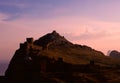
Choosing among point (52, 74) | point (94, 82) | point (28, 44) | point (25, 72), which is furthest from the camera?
point (28, 44)

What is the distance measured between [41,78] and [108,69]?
3418 centimetres

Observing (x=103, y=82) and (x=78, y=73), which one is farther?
(x=78, y=73)

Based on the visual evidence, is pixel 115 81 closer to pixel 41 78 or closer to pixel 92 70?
pixel 92 70

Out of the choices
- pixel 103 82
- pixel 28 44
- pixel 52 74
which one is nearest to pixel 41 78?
pixel 52 74

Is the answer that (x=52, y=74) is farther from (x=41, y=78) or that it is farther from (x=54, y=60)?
(x=54, y=60)

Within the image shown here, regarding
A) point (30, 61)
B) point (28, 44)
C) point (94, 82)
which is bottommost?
point (94, 82)

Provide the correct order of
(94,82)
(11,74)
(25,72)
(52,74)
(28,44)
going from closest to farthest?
(94,82), (52,74), (25,72), (11,74), (28,44)

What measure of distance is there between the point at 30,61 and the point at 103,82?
132ft

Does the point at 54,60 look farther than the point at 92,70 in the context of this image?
Yes

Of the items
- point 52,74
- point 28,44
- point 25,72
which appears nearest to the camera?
point 52,74

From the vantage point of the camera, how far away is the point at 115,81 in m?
132

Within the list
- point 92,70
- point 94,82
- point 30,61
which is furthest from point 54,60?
point 94,82

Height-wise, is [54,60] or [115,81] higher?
[54,60]

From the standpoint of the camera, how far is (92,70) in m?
146
